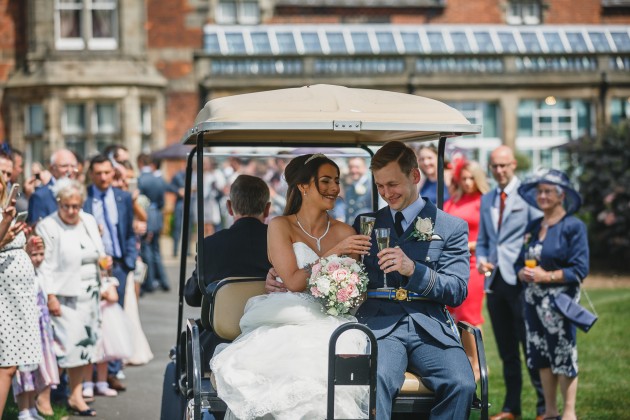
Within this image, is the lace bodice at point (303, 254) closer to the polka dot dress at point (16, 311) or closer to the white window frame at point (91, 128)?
the polka dot dress at point (16, 311)

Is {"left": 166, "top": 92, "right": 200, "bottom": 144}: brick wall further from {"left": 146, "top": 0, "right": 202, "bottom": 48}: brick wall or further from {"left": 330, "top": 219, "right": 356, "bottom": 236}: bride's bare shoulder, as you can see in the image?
{"left": 330, "top": 219, "right": 356, "bottom": 236}: bride's bare shoulder

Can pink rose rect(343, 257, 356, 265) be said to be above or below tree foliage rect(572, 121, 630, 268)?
below

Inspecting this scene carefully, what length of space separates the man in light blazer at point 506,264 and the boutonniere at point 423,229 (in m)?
2.89

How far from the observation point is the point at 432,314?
6.40m

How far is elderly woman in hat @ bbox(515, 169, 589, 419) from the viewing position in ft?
27.7

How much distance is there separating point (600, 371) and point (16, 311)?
5.99m

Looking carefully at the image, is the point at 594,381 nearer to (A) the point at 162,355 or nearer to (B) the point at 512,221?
(B) the point at 512,221

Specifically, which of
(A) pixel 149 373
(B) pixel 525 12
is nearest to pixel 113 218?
(A) pixel 149 373

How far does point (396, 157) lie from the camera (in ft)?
21.1

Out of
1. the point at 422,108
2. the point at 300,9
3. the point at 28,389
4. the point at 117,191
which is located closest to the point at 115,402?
the point at 28,389

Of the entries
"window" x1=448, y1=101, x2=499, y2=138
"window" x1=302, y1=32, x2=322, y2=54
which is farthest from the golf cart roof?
"window" x1=302, y1=32, x2=322, y2=54

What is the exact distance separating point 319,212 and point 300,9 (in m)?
28.6

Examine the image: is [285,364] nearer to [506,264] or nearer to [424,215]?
[424,215]

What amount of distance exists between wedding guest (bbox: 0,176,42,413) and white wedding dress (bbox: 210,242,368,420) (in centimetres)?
242
